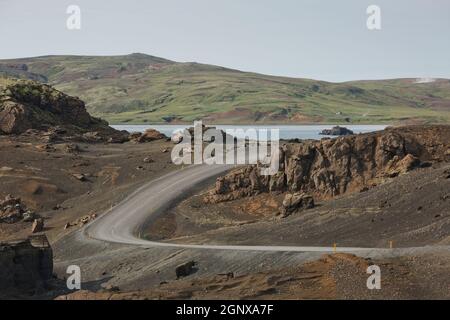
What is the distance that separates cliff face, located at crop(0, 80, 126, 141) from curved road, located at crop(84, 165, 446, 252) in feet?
134

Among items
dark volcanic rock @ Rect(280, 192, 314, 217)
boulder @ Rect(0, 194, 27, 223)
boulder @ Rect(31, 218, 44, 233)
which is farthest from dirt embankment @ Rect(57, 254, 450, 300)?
boulder @ Rect(0, 194, 27, 223)

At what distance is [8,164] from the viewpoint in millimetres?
113062

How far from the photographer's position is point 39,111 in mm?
138250

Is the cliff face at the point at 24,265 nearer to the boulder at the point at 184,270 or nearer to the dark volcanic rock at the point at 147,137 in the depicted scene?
the boulder at the point at 184,270

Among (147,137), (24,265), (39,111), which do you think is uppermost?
(39,111)

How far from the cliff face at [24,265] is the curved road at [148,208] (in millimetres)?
10247

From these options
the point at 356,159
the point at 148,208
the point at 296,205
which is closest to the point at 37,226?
the point at 148,208

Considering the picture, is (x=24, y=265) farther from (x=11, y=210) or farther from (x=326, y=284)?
(x=11, y=210)

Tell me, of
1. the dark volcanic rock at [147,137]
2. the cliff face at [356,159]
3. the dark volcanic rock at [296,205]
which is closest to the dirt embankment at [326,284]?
the dark volcanic rock at [296,205]

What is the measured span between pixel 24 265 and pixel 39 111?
8432 cm

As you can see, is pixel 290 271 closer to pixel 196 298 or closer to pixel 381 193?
→ pixel 196 298

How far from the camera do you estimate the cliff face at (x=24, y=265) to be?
56.6 metres

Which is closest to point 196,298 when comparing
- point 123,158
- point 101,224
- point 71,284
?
point 71,284
